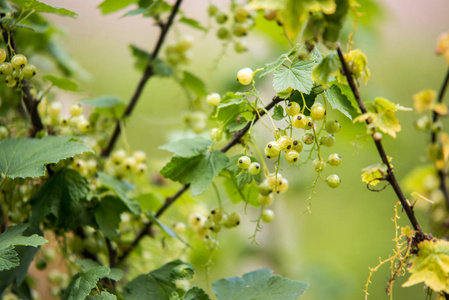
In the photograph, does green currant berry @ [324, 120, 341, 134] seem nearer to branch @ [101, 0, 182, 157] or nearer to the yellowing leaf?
the yellowing leaf

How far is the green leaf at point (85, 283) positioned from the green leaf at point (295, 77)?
9.4 inches

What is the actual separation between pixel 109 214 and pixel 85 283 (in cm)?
9

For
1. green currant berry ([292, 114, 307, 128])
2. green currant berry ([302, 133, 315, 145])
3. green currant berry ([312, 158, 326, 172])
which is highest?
green currant berry ([292, 114, 307, 128])

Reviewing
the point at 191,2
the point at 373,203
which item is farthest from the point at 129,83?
the point at 373,203

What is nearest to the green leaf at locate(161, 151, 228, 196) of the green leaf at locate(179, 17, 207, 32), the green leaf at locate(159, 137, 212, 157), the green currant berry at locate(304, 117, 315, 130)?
the green leaf at locate(159, 137, 212, 157)

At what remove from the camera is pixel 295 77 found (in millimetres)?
376

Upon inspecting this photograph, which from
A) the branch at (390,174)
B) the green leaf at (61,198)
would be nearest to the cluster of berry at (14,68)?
the green leaf at (61,198)

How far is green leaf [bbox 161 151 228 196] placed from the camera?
1.46 ft

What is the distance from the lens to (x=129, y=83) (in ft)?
5.32

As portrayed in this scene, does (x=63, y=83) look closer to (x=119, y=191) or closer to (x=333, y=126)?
(x=119, y=191)

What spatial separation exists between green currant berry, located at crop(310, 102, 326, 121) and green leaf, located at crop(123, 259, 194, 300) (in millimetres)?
216

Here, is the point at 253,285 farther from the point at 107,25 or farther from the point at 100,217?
the point at 107,25

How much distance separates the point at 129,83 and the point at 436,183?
125cm

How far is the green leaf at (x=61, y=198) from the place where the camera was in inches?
17.8
